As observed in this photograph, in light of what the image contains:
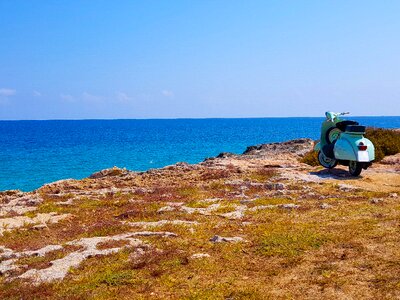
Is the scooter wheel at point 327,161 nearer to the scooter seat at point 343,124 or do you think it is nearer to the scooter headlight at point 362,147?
the scooter seat at point 343,124

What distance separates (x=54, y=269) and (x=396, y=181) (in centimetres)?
1408

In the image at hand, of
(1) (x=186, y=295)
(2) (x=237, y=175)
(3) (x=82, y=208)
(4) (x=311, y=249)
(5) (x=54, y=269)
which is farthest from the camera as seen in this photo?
(2) (x=237, y=175)

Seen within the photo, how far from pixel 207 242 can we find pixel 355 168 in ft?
36.0

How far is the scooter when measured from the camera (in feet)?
59.7

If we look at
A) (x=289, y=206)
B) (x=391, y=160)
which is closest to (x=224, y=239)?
(x=289, y=206)

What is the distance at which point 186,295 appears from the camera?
6.82 m

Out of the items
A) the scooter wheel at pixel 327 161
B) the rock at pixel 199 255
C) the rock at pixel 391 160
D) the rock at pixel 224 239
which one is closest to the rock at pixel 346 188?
the scooter wheel at pixel 327 161

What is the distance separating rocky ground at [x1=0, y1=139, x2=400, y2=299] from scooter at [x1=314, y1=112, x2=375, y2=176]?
4.64 feet

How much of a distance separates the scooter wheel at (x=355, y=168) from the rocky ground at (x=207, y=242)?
1.26 metres

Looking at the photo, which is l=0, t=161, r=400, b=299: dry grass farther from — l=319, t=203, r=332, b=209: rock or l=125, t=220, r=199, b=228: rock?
l=125, t=220, r=199, b=228: rock

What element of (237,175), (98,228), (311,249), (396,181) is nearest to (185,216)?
(98,228)

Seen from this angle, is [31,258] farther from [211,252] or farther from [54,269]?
[211,252]

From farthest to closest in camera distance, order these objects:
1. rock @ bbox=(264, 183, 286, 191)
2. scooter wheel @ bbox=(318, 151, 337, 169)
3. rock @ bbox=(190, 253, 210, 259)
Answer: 1. scooter wheel @ bbox=(318, 151, 337, 169)
2. rock @ bbox=(264, 183, 286, 191)
3. rock @ bbox=(190, 253, 210, 259)

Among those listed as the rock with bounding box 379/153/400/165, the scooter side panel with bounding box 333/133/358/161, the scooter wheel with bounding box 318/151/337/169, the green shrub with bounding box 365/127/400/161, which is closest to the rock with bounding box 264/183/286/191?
the scooter side panel with bounding box 333/133/358/161
